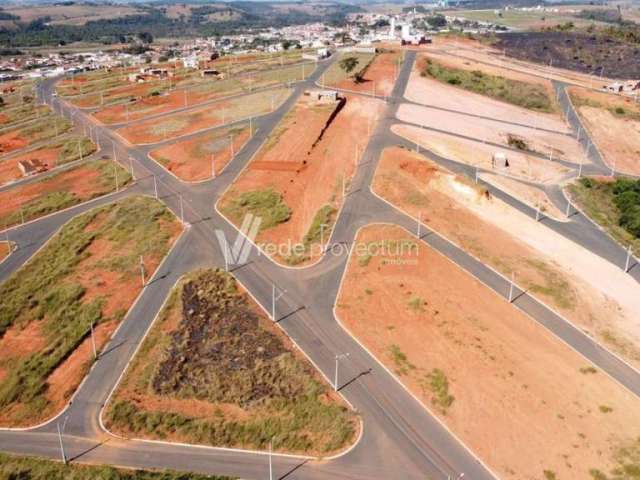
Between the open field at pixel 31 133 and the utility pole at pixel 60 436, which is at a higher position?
the open field at pixel 31 133

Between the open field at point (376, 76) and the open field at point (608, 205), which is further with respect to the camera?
the open field at point (376, 76)

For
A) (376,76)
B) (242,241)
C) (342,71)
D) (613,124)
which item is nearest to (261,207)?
(242,241)

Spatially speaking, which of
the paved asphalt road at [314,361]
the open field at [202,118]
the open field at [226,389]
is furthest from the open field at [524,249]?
the open field at [202,118]

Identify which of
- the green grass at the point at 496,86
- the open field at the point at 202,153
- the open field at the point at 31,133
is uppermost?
the green grass at the point at 496,86

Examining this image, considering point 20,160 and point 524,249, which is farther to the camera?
point 20,160

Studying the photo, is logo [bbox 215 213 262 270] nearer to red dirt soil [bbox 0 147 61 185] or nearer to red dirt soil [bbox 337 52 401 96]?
red dirt soil [bbox 0 147 61 185]

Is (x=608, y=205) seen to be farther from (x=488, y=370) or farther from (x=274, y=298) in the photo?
(x=274, y=298)

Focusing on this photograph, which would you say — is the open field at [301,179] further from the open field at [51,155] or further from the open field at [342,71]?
the open field at [51,155]

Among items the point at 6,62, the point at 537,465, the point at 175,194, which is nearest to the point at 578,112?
the point at 175,194
